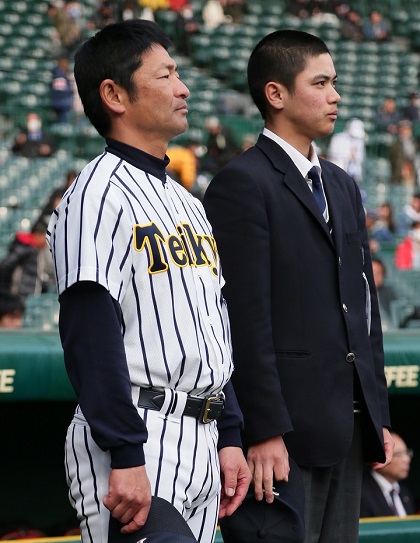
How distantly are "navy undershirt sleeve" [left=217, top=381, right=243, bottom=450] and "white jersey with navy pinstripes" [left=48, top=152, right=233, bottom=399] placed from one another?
0.13 meters

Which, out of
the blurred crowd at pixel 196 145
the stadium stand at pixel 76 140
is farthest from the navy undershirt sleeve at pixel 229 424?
the blurred crowd at pixel 196 145

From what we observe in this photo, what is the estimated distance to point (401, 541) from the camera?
3680 mm

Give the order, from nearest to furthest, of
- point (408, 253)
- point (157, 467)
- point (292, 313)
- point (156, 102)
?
point (157, 467) → point (156, 102) → point (292, 313) → point (408, 253)

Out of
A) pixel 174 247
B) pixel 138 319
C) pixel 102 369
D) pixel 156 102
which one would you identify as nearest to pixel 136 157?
pixel 156 102

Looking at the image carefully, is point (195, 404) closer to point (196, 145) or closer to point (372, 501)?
point (372, 501)

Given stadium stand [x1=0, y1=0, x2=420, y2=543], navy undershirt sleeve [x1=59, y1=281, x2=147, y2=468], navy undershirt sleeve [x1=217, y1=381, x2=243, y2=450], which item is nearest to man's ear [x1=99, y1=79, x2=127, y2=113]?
navy undershirt sleeve [x1=59, y1=281, x2=147, y2=468]

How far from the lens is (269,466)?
228 centimetres

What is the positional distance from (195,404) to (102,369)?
0.24m

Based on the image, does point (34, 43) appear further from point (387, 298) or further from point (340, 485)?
point (340, 485)

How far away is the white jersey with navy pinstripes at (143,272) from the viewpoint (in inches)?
75.9

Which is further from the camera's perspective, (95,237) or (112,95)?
(112,95)

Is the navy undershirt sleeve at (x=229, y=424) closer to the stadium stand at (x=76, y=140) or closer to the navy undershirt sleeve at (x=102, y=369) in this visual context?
the navy undershirt sleeve at (x=102, y=369)

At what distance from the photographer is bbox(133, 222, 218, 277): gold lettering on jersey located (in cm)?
197

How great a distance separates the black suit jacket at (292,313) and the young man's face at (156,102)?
36 centimetres
